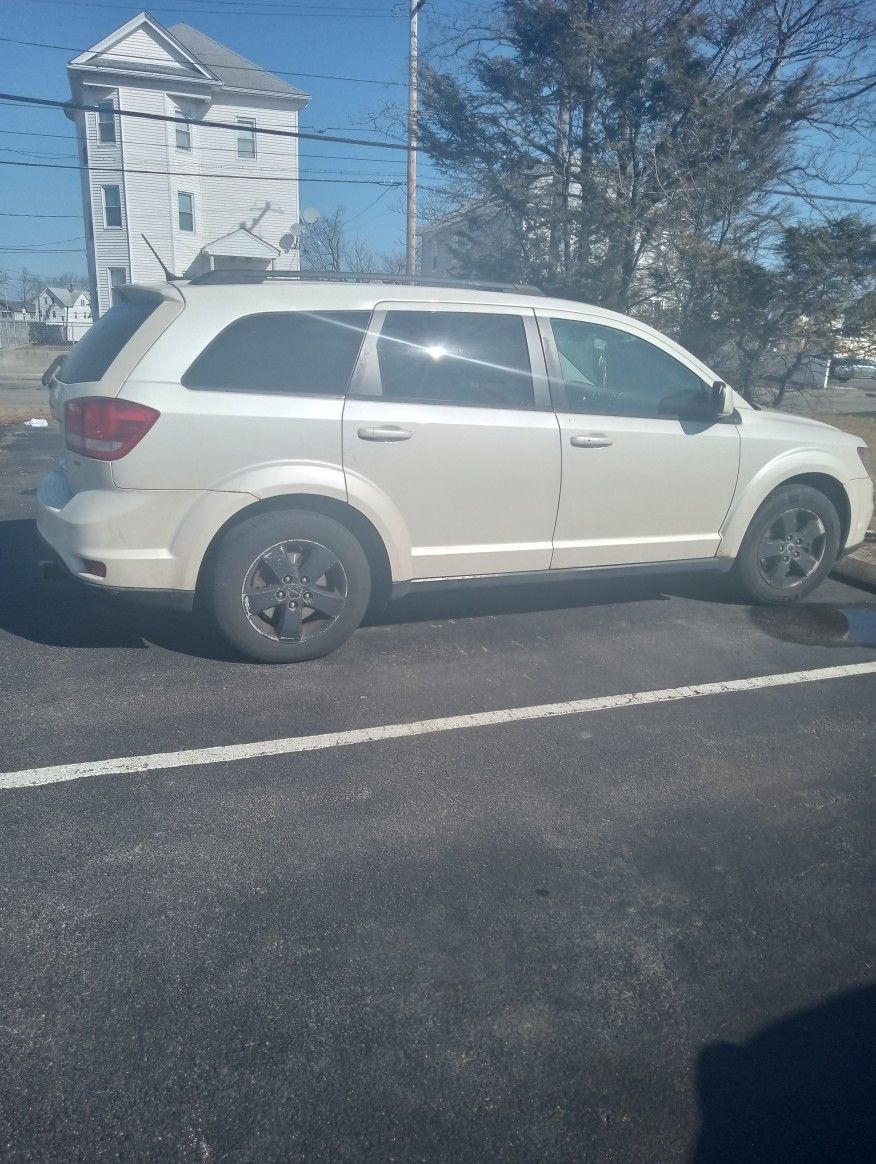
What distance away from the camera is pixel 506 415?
16.4 feet

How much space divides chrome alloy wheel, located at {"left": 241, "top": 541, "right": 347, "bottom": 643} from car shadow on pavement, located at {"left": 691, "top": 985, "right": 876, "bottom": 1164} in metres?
2.91

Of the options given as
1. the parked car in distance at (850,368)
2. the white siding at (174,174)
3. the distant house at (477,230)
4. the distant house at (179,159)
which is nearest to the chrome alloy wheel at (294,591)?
the parked car in distance at (850,368)

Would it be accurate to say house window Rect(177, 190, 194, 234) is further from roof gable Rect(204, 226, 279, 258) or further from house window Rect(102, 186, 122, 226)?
house window Rect(102, 186, 122, 226)

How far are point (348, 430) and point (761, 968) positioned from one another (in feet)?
10.1

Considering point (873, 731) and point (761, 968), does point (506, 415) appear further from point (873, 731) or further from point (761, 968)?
point (761, 968)

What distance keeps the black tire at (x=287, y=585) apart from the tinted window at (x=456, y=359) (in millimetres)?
865

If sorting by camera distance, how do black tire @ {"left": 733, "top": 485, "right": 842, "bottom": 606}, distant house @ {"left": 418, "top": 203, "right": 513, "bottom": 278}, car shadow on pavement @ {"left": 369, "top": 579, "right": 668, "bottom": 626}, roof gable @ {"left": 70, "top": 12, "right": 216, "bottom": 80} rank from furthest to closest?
1. roof gable @ {"left": 70, "top": 12, "right": 216, "bottom": 80}
2. distant house @ {"left": 418, "top": 203, "right": 513, "bottom": 278}
3. black tire @ {"left": 733, "top": 485, "right": 842, "bottom": 606}
4. car shadow on pavement @ {"left": 369, "top": 579, "right": 668, "bottom": 626}

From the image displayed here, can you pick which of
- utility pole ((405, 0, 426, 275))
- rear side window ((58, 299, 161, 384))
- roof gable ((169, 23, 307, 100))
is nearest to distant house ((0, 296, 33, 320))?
roof gable ((169, 23, 307, 100))

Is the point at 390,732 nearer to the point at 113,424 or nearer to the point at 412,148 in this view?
the point at 113,424

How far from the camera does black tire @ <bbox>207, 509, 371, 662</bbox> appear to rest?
4.52 meters

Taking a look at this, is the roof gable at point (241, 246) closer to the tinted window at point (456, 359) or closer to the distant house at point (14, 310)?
the tinted window at point (456, 359)

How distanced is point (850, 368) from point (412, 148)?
24.2ft

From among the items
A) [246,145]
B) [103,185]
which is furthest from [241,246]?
[103,185]

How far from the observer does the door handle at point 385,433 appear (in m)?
4.66
